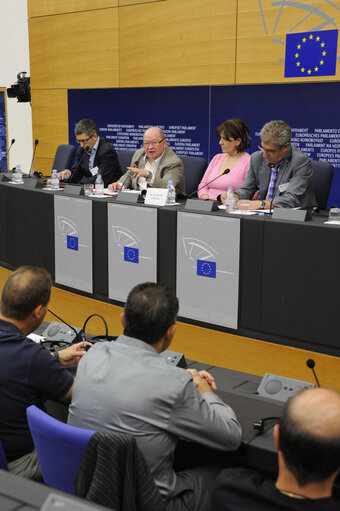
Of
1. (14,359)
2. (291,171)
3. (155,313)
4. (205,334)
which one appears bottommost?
(205,334)

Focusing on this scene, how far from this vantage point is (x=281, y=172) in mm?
3736

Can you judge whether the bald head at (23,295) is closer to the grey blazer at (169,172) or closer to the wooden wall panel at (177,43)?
the grey blazer at (169,172)

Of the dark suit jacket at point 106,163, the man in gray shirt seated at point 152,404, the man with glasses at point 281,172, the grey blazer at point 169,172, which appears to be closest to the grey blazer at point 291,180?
the man with glasses at point 281,172

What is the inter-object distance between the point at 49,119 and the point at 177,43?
213cm

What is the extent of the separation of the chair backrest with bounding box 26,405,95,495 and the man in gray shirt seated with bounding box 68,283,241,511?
117mm

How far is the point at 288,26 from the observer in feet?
16.5

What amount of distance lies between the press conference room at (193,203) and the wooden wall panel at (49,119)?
18 millimetres

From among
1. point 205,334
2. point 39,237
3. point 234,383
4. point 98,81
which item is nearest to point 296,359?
point 205,334

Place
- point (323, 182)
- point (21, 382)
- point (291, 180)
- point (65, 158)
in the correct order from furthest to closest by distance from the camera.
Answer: point (65, 158), point (323, 182), point (291, 180), point (21, 382)

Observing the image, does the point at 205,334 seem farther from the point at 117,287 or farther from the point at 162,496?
the point at 162,496

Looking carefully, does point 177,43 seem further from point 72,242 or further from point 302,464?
point 302,464

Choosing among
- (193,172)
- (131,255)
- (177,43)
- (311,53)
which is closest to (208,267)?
(131,255)

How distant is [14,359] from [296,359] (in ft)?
5.61

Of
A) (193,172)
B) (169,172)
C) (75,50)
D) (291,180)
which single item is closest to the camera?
(291,180)
